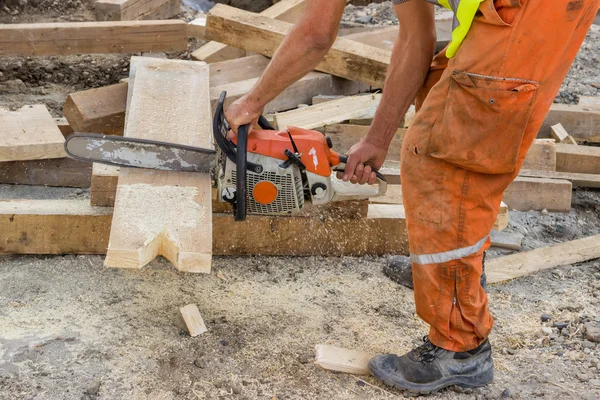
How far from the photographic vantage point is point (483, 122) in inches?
91.3

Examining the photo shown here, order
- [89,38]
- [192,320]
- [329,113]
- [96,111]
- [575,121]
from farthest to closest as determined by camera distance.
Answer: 1. [575,121]
2. [89,38]
3. [329,113]
4. [96,111]
5. [192,320]

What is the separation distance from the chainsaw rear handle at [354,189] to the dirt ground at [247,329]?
50cm

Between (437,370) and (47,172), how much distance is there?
8.58ft

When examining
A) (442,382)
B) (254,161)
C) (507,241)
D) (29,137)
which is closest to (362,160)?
(254,161)

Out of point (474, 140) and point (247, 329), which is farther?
point (247, 329)

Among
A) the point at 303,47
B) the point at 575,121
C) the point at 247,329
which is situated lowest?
the point at 247,329

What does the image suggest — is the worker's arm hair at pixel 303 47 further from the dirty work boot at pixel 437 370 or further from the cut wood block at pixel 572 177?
the cut wood block at pixel 572 177

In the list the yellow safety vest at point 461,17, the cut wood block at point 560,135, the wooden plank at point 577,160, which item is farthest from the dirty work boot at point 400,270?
the cut wood block at point 560,135

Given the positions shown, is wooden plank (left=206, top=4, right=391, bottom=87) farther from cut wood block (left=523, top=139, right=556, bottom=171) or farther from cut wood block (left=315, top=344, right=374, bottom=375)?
cut wood block (left=315, top=344, right=374, bottom=375)

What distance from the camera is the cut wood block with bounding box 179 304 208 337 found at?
3.01 metres

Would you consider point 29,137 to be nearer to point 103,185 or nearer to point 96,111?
point 96,111

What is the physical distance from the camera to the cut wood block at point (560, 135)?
4.94m

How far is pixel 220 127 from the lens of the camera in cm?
287

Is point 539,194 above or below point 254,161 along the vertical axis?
below
